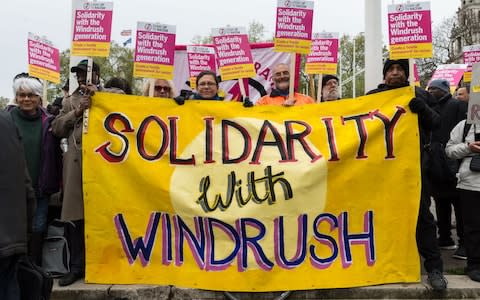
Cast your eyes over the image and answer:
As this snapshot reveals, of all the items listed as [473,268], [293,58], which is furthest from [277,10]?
[473,268]

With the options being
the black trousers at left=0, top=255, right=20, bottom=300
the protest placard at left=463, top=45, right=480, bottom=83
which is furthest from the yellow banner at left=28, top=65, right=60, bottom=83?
the protest placard at left=463, top=45, right=480, bottom=83

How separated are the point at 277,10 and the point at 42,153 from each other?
95.9 inches

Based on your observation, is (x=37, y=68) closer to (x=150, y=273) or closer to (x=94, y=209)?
(x=94, y=209)

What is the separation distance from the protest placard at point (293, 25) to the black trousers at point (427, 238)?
1730 millimetres

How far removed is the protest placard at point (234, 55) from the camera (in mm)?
5023

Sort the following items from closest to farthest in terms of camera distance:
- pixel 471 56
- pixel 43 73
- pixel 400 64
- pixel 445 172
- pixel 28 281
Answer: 1. pixel 28 281
2. pixel 400 64
3. pixel 445 172
4. pixel 43 73
5. pixel 471 56

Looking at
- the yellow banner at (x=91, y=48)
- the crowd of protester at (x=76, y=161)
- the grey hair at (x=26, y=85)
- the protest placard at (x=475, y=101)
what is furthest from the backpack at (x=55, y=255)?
the protest placard at (x=475, y=101)

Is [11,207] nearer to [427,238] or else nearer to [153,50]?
[153,50]

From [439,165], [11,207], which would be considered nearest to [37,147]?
[11,207]

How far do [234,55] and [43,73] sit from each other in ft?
8.00

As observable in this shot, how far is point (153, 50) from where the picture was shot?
14.8 ft

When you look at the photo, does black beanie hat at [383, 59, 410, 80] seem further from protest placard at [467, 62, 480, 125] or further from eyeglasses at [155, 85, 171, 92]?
eyeglasses at [155, 85, 171, 92]

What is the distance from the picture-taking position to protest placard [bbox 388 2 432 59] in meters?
4.35

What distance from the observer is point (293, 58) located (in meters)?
4.70
